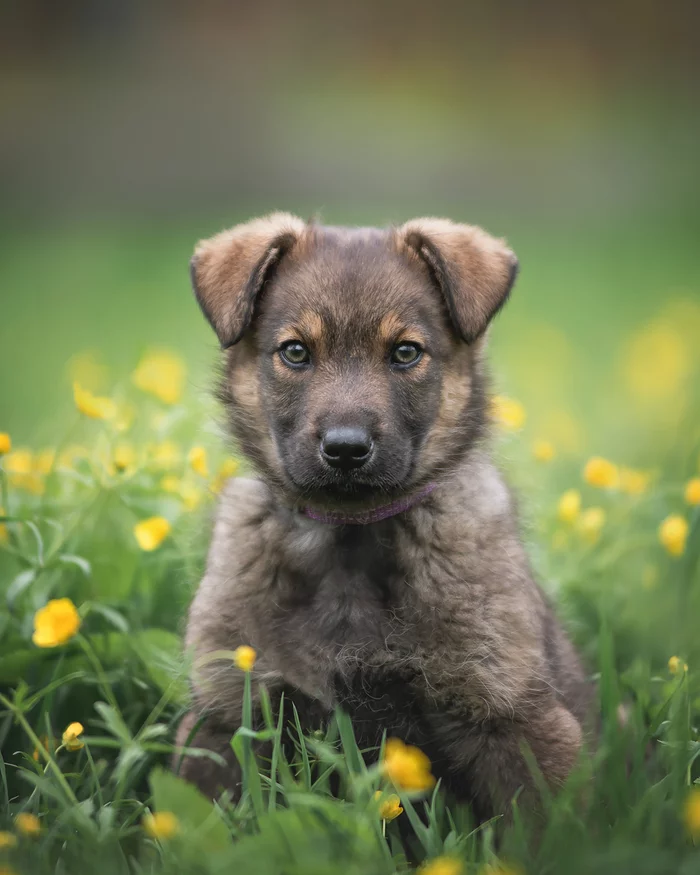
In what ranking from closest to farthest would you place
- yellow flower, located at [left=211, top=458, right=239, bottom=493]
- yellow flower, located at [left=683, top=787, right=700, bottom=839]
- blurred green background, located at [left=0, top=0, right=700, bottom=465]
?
yellow flower, located at [left=683, top=787, right=700, bottom=839] < yellow flower, located at [left=211, top=458, right=239, bottom=493] < blurred green background, located at [left=0, top=0, right=700, bottom=465]

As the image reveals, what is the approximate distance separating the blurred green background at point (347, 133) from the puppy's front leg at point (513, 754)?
8.32 m

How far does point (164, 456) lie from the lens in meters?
4.38

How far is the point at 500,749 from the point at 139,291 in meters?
8.65

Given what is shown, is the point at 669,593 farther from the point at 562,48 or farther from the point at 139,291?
the point at 562,48

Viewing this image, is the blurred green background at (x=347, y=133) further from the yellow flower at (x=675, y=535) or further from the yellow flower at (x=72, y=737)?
the yellow flower at (x=72, y=737)

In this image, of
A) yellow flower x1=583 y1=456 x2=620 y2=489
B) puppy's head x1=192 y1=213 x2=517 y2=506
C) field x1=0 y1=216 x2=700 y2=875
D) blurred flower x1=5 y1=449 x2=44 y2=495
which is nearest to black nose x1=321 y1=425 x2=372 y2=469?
puppy's head x1=192 y1=213 x2=517 y2=506

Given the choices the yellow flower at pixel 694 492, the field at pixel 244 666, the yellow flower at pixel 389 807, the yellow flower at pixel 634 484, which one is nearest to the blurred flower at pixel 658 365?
the field at pixel 244 666

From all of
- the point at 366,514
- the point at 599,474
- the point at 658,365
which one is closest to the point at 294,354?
the point at 366,514

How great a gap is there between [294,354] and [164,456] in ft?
4.33

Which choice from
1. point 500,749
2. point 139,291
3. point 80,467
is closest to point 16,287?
point 139,291

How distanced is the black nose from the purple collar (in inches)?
9.9

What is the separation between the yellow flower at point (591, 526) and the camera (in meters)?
4.29

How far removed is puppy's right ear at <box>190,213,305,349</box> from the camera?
3250 millimetres

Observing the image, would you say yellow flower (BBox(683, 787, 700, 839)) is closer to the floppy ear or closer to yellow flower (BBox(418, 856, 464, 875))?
yellow flower (BBox(418, 856, 464, 875))
